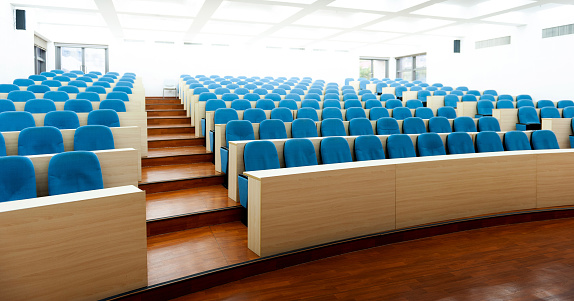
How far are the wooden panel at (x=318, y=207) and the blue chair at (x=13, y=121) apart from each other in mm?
2090

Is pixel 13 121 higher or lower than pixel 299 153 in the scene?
higher

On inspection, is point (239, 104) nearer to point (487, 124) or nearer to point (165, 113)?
point (165, 113)

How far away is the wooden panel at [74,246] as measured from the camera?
1147 millimetres

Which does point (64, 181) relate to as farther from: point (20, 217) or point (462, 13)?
point (462, 13)

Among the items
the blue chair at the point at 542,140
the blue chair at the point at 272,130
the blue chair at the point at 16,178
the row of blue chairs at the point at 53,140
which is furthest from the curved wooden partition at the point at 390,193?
the row of blue chairs at the point at 53,140

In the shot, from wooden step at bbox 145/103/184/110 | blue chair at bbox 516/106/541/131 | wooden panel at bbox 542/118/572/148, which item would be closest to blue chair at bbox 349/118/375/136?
wooden panel at bbox 542/118/572/148

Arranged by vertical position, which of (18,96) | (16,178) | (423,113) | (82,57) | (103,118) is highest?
(82,57)

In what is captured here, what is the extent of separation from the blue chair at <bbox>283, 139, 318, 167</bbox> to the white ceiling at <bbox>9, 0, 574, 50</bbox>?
3808 mm

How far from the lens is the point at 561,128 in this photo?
3.57 meters

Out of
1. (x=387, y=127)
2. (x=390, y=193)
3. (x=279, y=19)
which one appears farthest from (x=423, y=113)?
(x=279, y=19)

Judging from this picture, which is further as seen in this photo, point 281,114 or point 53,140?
point 281,114

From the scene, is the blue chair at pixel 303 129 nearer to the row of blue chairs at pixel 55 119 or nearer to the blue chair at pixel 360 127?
the blue chair at pixel 360 127

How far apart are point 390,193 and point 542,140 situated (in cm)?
189

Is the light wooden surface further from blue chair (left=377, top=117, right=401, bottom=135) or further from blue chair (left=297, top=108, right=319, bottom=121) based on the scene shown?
blue chair (left=377, top=117, right=401, bottom=135)
